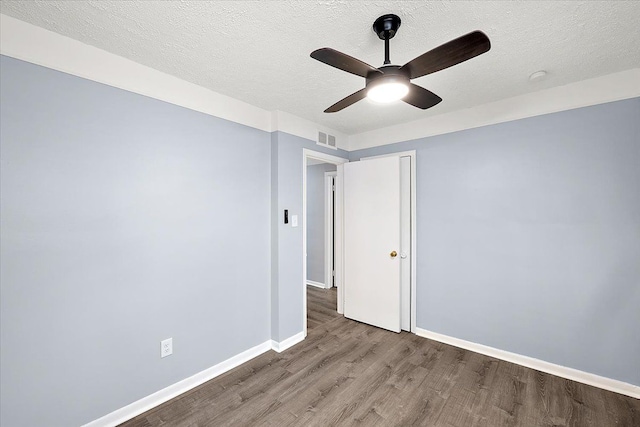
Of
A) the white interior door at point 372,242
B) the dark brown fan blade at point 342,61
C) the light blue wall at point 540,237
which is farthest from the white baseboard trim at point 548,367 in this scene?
the dark brown fan blade at point 342,61

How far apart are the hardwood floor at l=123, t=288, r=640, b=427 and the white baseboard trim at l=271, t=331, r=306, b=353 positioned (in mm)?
60

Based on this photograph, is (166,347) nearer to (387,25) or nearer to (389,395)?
(389,395)

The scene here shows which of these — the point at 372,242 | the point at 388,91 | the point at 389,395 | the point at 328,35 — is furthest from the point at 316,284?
the point at 328,35

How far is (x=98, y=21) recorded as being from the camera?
149 centimetres

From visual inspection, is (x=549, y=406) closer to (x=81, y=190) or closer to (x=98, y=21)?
(x=81, y=190)

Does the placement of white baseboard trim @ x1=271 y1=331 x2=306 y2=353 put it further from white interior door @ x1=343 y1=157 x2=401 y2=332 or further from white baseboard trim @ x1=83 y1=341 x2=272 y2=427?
white interior door @ x1=343 y1=157 x2=401 y2=332

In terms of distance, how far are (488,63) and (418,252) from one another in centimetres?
197

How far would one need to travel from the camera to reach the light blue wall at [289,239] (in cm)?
279

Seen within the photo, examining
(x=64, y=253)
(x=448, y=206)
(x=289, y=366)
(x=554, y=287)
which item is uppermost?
(x=448, y=206)

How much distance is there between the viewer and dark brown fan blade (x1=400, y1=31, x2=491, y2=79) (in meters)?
1.11

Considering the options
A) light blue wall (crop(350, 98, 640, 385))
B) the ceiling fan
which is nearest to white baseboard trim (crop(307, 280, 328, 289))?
light blue wall (crop(350, 98, 640, 385))

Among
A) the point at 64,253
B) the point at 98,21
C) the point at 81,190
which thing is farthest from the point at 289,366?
the point at 98,21

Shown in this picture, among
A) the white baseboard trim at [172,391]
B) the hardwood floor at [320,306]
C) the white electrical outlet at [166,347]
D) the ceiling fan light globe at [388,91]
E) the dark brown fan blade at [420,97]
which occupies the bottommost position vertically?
the hardwood floor at [320,306]

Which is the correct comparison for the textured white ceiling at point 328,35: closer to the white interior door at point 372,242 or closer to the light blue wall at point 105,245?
the light blue wall at point 105,245
